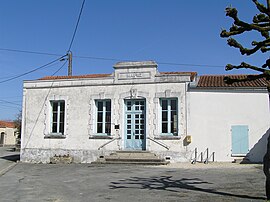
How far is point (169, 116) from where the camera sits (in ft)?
60.7

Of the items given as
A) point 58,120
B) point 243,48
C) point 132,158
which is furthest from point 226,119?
point 243,48

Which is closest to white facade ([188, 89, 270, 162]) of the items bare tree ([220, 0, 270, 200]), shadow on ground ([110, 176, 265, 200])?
shadow on ground ([110, 176, 265, 200])

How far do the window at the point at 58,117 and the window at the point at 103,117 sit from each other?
2253 millimetres

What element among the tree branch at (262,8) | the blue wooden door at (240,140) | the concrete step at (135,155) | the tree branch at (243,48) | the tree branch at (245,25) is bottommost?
the concrete step at (135,155)

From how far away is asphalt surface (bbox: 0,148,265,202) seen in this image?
888 cm

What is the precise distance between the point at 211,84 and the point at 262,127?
343cm

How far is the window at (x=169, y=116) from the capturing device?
18.4m

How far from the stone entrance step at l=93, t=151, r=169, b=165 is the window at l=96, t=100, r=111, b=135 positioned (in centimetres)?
159

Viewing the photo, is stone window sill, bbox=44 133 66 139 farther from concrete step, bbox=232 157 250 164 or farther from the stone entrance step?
concrete step, bbox=232 157 250 164

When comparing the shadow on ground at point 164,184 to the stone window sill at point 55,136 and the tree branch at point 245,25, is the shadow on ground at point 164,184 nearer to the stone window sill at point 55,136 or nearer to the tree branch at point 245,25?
the tree branch at point 245,25

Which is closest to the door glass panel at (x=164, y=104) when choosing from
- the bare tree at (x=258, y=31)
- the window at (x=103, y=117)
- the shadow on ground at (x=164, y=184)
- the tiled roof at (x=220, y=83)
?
the tiled roof at (x=220, y=83)

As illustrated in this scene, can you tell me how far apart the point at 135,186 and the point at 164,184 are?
0.98m

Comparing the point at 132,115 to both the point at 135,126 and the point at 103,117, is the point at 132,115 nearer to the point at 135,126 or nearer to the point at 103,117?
the point at 135,126

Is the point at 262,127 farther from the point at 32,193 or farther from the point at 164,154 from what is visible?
the point at 32,193
